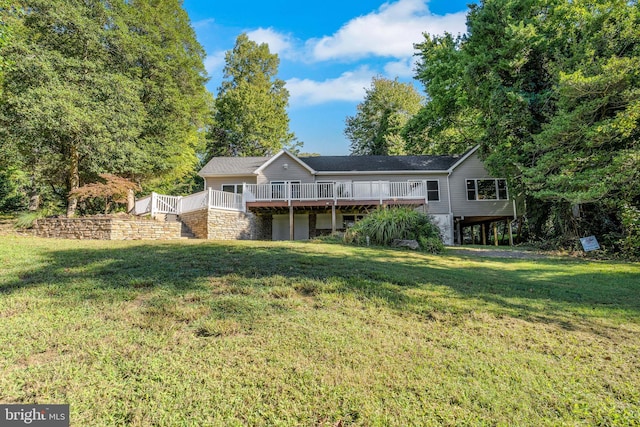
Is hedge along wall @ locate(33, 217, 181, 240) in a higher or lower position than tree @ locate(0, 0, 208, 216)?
lower

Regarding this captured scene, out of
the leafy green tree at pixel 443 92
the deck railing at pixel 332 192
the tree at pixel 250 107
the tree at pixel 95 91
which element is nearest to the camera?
the tree at pixel 95 91

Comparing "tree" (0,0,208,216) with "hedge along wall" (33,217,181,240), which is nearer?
"hedge along wall" (33,217,181,240)

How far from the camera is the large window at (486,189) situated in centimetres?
1755

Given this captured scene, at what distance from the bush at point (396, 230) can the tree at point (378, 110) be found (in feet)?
66.1

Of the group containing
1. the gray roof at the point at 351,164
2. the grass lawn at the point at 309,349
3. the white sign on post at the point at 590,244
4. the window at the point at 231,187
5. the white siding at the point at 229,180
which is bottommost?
the grass lawn at the point at 309,349

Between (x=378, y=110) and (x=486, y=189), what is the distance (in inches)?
684

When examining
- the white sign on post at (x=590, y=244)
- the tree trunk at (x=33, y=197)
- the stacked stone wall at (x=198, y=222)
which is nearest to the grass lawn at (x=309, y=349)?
the white sign on post at (x=590, y=244)

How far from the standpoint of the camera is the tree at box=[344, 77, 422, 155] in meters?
31.0

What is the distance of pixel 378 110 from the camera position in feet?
105

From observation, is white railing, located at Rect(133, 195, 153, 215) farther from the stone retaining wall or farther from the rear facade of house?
the rear facade of house

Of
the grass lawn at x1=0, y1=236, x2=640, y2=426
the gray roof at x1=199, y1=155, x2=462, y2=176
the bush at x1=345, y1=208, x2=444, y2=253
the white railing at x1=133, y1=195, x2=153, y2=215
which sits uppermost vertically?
the gray roof at x1=199, y1=155, x2=462, y2=176

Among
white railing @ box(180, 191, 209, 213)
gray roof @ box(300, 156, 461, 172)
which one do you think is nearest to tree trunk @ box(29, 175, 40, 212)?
white railing @ box(180, 191, 209, 213)

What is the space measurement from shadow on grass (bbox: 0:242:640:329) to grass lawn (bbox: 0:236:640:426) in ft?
0.14

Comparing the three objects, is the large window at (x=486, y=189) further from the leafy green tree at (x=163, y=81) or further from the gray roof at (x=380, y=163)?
the leafy green tree at (x=163, y=81)
